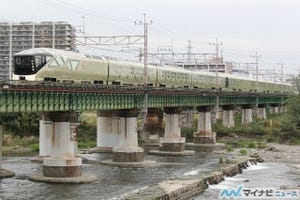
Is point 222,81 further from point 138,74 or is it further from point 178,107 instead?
point 138,74

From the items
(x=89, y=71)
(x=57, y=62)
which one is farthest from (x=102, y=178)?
(x=89, y=71)

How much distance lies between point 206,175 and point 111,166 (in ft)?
48.6

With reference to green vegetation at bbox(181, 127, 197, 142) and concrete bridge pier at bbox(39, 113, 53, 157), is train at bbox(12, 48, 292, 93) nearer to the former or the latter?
concrete bridge pier at bbox(39, 113, 53, 157)

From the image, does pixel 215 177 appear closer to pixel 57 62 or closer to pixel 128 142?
pixel 128 142

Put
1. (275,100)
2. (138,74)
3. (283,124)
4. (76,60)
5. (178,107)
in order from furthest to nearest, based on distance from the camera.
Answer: (275,100) < (283,124) < (178,107) < (138,74) < (76,60)

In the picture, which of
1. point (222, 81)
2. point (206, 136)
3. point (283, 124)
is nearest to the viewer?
point (206, 136)

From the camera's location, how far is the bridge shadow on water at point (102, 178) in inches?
1956

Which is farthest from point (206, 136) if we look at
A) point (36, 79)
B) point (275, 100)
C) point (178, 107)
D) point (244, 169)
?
point (275, 100)

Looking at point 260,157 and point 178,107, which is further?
point 178,107

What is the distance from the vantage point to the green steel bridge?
157 feet

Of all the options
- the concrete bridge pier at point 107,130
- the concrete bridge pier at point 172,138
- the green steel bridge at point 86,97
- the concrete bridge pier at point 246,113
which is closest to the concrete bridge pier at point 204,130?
the green steel bridge at point 86,97

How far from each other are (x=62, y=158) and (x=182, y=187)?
12.0 metres

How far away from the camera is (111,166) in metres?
70.0

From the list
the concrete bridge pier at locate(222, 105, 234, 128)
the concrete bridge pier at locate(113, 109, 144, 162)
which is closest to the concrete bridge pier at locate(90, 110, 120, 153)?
the concrete bridge pier at locate(113, 109, 144, 162)
